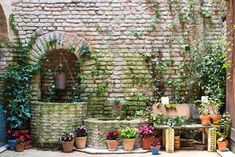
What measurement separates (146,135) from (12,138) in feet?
9.41

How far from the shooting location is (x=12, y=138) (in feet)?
24.8

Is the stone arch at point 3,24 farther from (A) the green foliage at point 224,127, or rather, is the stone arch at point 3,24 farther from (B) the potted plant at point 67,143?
(A) the green foliage at point 224,127

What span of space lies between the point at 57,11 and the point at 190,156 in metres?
4.43

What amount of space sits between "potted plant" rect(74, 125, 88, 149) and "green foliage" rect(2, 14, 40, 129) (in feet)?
3.80

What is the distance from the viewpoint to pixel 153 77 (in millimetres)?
8195

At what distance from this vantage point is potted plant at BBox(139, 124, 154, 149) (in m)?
7.22

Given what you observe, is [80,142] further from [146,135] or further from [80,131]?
[146,135]

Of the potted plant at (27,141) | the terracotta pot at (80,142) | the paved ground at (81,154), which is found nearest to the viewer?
the paved ground at (81,154)

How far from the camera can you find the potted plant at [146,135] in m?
7.22

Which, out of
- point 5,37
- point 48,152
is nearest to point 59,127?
point 48,152

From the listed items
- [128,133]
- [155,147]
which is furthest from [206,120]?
[128,133]

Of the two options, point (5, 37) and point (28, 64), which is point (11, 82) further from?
point (5, 37)

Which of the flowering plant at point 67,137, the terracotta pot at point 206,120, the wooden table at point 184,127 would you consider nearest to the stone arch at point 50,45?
the flowering plant at point 67,137

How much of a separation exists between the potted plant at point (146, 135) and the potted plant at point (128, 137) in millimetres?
166
